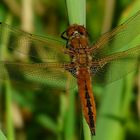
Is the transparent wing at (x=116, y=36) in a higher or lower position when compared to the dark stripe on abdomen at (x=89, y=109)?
higher

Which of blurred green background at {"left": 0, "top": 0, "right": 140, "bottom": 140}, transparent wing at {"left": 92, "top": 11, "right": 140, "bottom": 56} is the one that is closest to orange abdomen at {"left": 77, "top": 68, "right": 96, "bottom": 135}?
transparent wing at {"left": 92, "top": 11, "right": 140, "bottom": 56}

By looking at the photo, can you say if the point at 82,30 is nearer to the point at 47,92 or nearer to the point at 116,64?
the point at 116,64

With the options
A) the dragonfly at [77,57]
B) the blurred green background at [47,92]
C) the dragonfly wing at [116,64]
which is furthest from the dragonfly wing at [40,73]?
the blurred green background at [47,92]

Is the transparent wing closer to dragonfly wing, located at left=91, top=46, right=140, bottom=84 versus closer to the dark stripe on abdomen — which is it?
dragonfly wing, located at left=91, top=46, right=140, bottom=84

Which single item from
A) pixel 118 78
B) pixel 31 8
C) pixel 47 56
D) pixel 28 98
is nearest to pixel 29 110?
pixel 28 98

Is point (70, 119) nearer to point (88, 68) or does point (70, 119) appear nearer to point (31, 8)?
point (88, 68)

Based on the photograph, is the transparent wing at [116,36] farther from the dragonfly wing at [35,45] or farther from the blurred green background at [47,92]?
the blurred green background at [47,92]

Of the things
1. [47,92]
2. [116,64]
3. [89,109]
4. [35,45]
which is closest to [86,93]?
[89,109]
